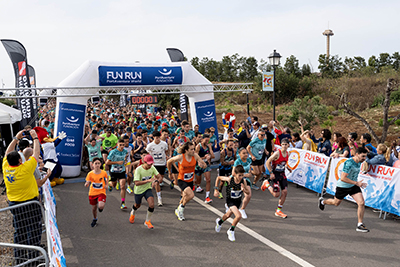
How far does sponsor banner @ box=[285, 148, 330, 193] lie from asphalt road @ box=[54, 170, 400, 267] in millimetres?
857

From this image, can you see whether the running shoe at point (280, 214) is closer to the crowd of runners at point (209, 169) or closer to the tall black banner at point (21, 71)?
the crowd of runners at point (209, 169)

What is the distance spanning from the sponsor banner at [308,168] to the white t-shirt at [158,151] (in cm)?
418

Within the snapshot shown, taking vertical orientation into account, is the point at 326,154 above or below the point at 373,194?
above

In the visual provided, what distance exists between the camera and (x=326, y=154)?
30.1ft

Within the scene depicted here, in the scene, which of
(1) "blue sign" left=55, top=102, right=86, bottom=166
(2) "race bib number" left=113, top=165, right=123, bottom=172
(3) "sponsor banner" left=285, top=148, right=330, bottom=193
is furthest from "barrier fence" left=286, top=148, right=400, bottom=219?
(1) "blue sign" left=55, top=102, right=86, bottom=166

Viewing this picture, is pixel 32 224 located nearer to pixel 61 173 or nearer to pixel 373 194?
pixel 61 173

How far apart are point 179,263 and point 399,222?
500cm

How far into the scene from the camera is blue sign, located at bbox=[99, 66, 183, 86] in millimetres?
10763

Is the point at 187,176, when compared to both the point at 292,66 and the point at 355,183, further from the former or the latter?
the point at 292,66

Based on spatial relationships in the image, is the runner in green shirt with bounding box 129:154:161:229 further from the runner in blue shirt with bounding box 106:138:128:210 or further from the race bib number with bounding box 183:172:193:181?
the runner in blue shirt with bounding box 106:138:128:210

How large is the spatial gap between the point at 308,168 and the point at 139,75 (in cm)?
662

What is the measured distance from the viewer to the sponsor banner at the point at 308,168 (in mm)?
8773

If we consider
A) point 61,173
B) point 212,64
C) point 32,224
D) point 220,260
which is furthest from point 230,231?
point 212,64

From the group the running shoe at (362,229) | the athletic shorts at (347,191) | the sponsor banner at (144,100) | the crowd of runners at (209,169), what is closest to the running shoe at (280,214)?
the crowd of runners at (209,169)
